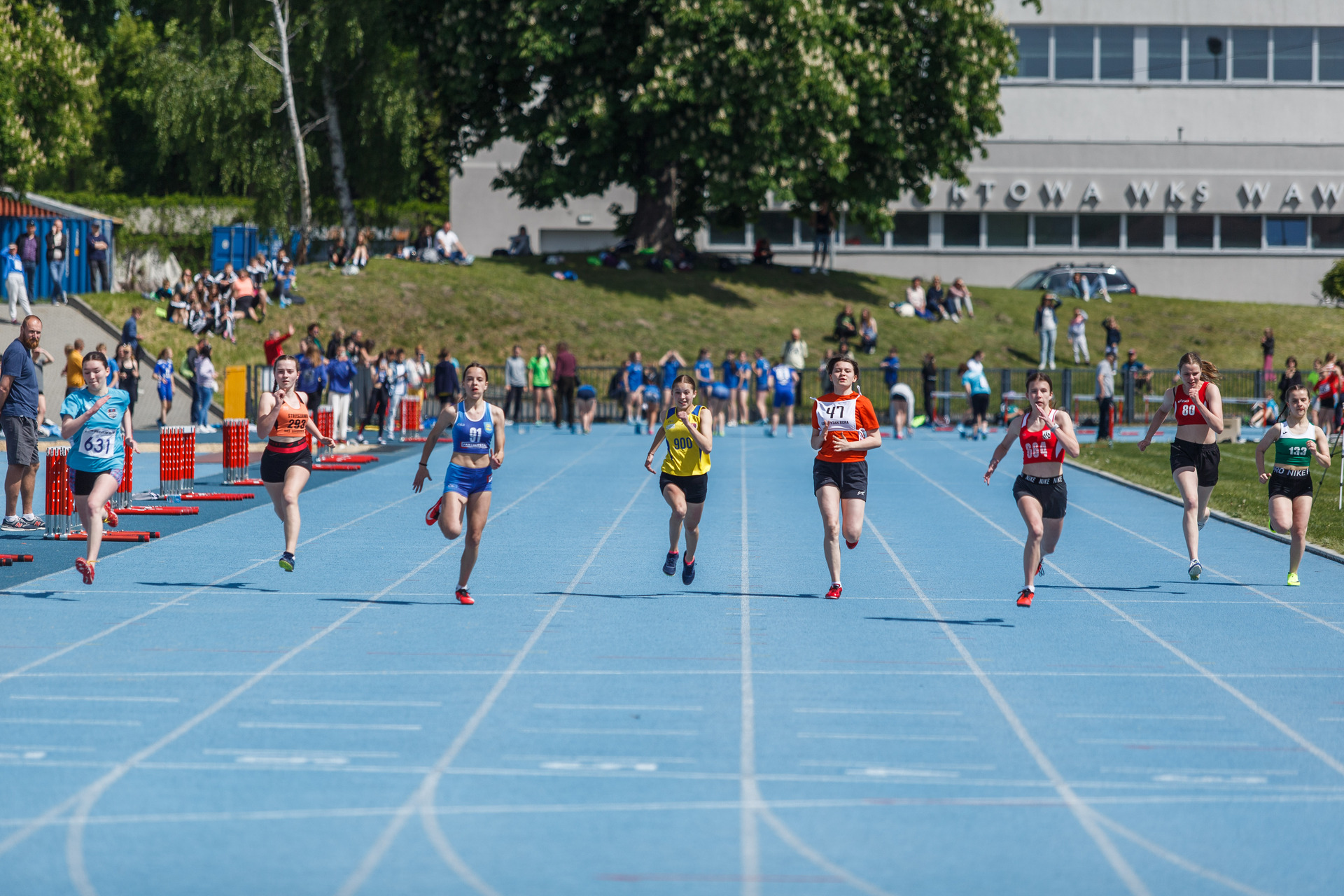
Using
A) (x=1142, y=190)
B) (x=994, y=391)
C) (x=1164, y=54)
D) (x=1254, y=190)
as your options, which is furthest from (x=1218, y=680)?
(x=1164, y=54)

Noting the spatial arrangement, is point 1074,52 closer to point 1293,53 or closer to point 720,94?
point 1293,53

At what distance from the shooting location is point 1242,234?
56.4m

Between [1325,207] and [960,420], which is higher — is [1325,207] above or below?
above

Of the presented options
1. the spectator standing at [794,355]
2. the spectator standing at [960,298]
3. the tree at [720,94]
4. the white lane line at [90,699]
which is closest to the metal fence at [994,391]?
the spectator standing at [794,355]

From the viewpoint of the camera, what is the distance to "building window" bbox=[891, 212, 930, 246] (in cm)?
5578

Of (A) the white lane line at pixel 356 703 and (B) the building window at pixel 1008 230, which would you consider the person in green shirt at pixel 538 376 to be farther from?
(B) the building window at pixel 1008 230

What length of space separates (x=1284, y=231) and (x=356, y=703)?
2167 inches

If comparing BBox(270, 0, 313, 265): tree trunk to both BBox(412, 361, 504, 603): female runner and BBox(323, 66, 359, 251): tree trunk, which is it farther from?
BBox(412, 361, 504, 603): female runner

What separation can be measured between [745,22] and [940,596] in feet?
104

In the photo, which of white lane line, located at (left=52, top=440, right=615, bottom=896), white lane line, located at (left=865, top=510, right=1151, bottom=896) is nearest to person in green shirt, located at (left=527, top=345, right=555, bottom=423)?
white lane line, located at (left=52, top=440, right=615, bottom=896)

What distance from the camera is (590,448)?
28.1 metres

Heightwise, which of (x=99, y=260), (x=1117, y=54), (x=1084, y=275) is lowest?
(x=99, y=260)

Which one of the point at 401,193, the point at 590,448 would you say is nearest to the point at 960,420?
the point at 590,448

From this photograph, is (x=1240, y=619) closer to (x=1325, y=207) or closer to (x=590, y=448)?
(x=590, y=448)
